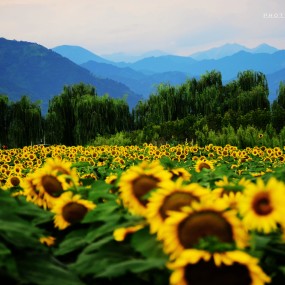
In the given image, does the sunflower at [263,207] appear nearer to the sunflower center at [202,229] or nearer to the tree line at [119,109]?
the sunflower center at [202,229]

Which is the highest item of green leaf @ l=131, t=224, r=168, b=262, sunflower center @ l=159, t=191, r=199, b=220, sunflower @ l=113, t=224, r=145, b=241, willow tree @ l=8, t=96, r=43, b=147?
willow tree @ l=8, t=96, r=43, b=147

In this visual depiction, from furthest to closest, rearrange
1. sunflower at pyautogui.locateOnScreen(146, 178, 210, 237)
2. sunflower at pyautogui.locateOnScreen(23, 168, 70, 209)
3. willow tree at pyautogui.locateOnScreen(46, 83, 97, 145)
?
1. willow tree at pyautogui.locateOnScreen(46, 83, 97, 145)
2. sunflower at pyautogui.locateOnScreen(23, 168, 70, 209)
3. sunflower at pyautogui.locateOnScreen(146, 178, 210, 237)

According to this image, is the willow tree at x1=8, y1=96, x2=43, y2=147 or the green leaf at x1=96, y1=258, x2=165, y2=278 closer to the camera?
the green leaf at x1=96, y1=258, x2=165, y2=278

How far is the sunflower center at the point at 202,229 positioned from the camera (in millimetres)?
1462

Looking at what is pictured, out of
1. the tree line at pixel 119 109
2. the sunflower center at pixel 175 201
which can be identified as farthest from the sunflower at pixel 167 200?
the tree line at pixel 119 109

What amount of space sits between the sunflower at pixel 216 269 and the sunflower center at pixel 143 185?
1.88ft

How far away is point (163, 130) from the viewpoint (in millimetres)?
23109

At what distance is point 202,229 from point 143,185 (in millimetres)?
547

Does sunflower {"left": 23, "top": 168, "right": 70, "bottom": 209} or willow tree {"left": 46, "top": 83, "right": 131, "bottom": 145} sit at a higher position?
willow tree {"left": 46, "top": 83, "right": 131, "bottom": 145}

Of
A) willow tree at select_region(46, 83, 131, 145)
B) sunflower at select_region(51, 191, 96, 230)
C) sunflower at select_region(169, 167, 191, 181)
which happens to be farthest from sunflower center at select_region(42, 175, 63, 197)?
willow tree at select_region(46, 83, 131, 145)

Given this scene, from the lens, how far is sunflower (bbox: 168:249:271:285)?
132 centimetres

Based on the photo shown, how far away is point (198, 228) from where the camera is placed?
4.82 ft

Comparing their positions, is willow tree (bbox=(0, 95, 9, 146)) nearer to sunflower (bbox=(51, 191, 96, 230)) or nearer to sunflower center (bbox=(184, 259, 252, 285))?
sunflower (bbox=(51, 191, 96, 230))

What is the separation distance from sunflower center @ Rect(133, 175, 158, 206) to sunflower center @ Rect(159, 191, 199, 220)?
24 cm
